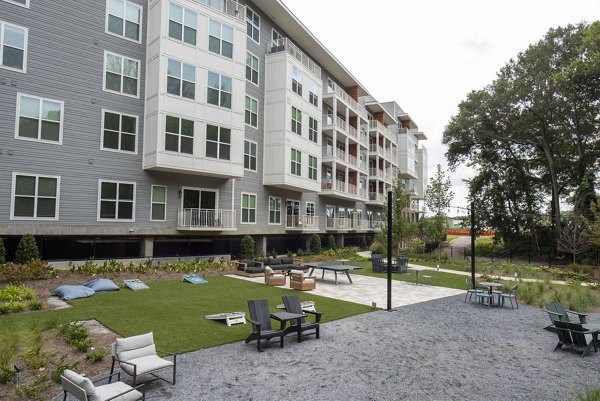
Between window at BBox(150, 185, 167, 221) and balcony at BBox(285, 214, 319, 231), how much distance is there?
11.0 metres

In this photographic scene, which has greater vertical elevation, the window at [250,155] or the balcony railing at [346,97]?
the balcony railing at [346,97]

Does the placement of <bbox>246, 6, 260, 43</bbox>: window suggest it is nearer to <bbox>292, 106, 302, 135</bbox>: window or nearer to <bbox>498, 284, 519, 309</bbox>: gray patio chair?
<bbox>292, 106, 302, 135</bbox>: window

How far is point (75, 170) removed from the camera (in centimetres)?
1903

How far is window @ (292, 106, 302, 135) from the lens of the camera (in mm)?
29922

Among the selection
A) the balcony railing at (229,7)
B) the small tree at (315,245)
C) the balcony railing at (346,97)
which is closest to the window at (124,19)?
the balcony railing at (229,7)

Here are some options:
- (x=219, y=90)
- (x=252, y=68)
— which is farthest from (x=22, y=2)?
(x=252, y=68)

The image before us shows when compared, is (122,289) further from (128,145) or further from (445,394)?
(445,394)

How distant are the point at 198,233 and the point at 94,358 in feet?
53.3

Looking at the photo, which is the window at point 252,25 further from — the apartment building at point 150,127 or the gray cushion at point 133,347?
the gray cushion at point 133,347

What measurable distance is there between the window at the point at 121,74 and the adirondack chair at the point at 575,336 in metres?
21.5

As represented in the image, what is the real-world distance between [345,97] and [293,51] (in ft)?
33.7

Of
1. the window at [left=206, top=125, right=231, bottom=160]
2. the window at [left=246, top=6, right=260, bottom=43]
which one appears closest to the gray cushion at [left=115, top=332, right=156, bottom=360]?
the window at [left=206, top=125, right=231, bottom=160]

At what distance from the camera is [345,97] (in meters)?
39.9

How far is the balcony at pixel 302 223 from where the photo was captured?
3129cm
